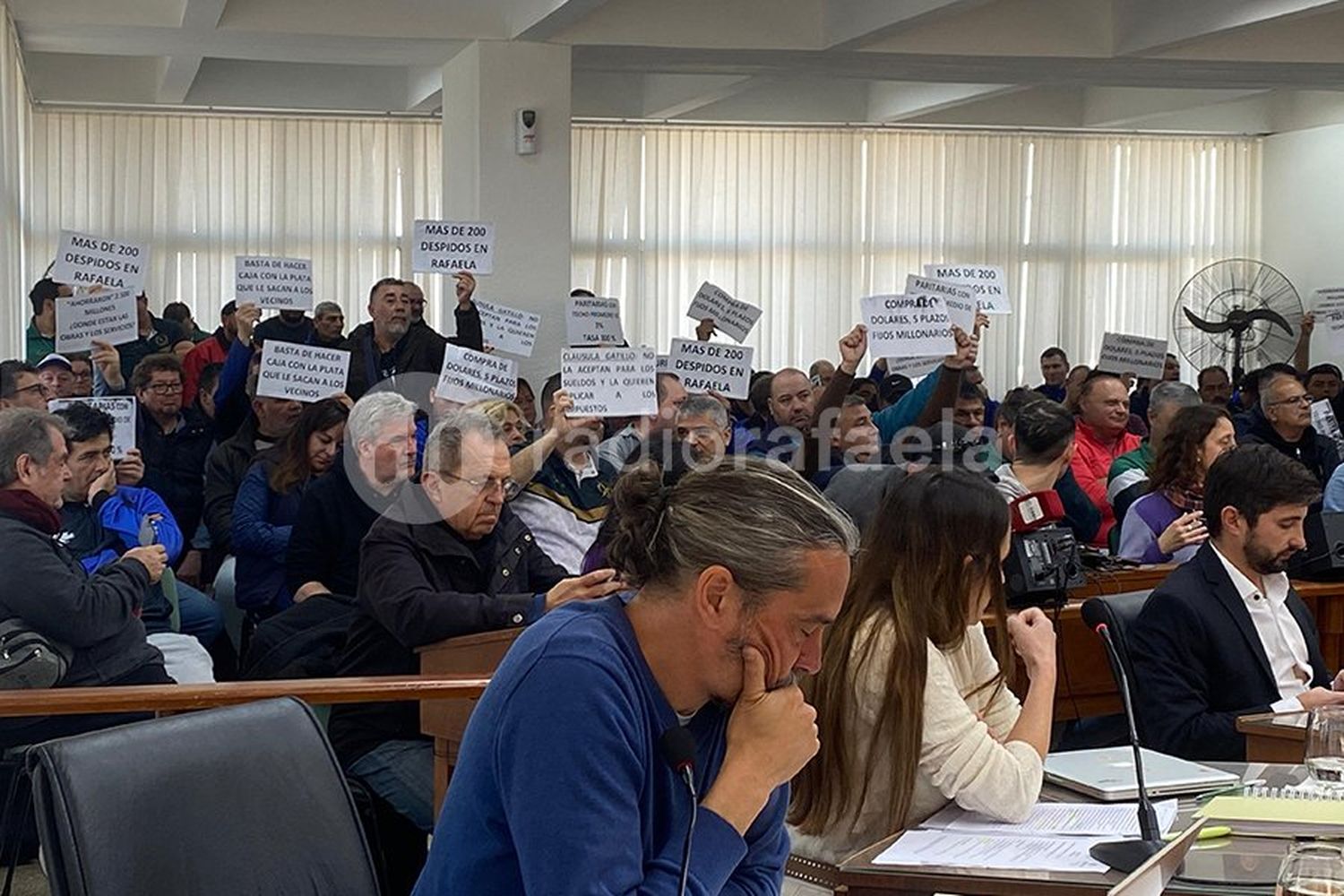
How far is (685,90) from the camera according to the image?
38.7 feet

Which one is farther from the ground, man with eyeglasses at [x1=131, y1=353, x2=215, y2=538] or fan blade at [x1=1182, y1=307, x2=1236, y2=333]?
fan blade at [x1=1182, y1=307, x2=1236, y2=333]

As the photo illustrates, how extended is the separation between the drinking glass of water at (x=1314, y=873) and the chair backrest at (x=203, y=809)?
3.53ft

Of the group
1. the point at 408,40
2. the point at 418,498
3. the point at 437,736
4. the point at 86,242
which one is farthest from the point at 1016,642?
the point at 408,40

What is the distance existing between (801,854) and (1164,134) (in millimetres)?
12437

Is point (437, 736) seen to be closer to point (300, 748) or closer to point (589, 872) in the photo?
point (300, 748)

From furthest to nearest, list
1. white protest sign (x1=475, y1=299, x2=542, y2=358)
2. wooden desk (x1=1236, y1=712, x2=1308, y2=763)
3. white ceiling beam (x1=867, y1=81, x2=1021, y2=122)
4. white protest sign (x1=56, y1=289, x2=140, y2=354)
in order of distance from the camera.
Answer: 1. white ceiling beam (x1=867, y1=81, x2=1021, y2=122)
2. white protest sign (x1=475, y1=299, x2=542, y2=358)
3. white protest sign (x1=56, y1=289, x2=140, y2=354)
4. wooden desk (x1=1236, y1=712, x2=1308, y2=763)

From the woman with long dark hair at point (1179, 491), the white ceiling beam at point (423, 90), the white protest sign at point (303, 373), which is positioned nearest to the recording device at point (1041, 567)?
the woman with long dark hair at point (1179, 491)

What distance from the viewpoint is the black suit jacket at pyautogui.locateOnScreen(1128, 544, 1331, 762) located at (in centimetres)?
376

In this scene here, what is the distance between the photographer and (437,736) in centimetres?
349

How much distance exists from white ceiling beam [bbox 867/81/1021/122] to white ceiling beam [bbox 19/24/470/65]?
3.73m

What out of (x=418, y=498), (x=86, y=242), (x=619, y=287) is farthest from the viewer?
(x=619, y=287)

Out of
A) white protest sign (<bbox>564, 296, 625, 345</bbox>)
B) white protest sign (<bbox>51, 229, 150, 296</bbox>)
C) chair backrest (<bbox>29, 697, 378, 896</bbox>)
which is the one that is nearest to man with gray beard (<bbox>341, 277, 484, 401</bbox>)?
white protest sign (<bbox>564, 296, 625, 345</bbox>)

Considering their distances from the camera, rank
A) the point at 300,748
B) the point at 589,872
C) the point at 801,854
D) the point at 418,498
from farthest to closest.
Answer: the point at 418,498 → the point at 801,854 → the point at 300,748 → the point at 589,872

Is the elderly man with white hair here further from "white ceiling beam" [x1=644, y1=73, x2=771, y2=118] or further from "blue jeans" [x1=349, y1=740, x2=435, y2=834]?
"white ceiling beam" [x1=644, y1=73, x2=771, y2=118]
